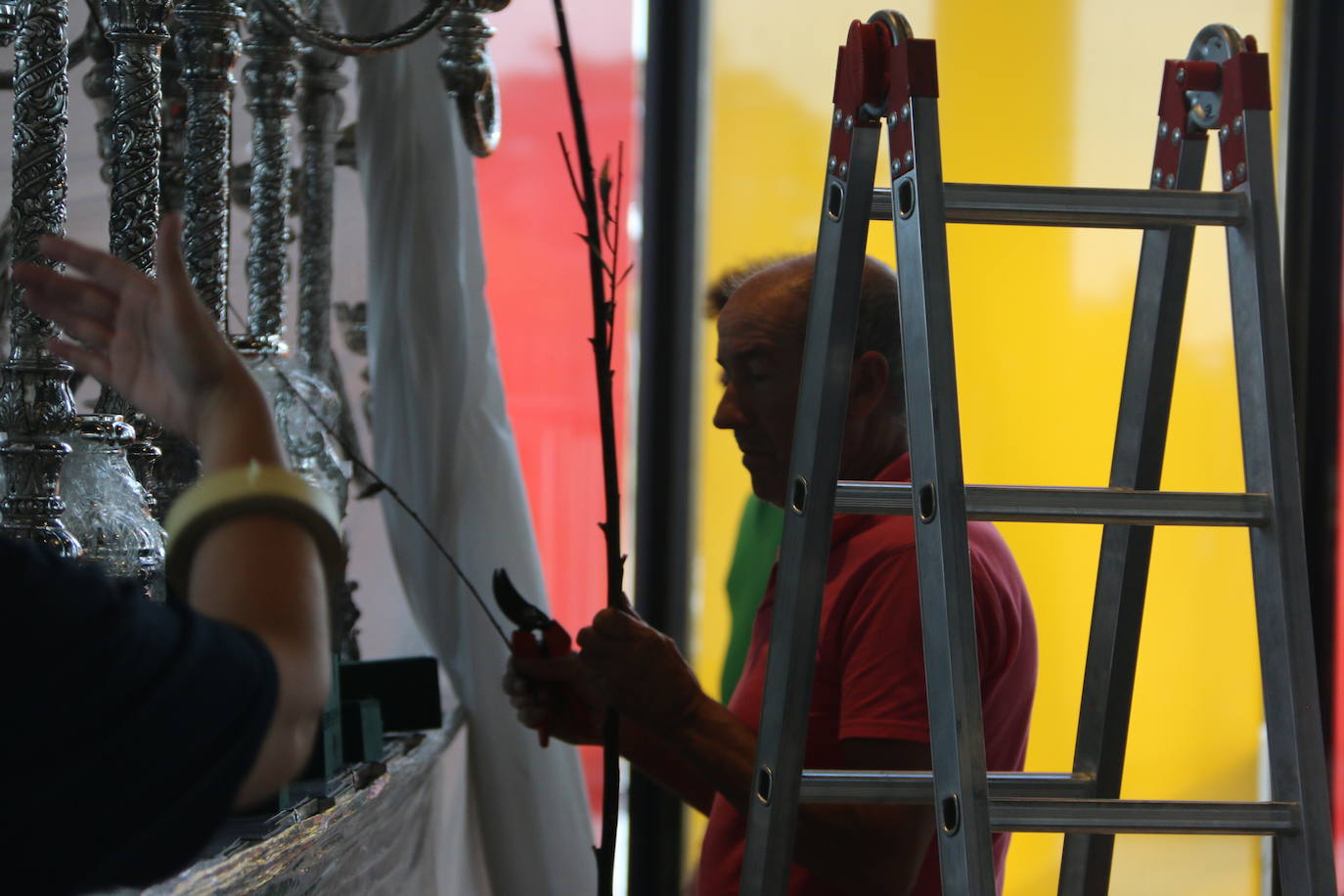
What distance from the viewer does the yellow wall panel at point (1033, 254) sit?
10.00 feet

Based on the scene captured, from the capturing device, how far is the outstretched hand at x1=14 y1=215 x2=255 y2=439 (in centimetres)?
67

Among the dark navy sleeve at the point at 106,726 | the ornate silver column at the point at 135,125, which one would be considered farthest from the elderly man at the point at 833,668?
the dark navy sleeve at the point at 106,726

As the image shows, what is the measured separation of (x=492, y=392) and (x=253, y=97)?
1.70ft

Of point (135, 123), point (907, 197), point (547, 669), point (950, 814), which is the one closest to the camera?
point (950, 814)

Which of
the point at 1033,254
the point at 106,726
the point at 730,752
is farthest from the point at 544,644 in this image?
the point at 1033,254

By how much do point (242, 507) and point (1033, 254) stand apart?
104 inches

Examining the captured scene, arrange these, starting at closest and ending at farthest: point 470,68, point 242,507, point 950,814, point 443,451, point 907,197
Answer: point 242,507 < point 950,814 < point 907,197 < point 470,68 < point 443,451

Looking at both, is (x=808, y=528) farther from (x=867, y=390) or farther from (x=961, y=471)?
(x=867, y=390)

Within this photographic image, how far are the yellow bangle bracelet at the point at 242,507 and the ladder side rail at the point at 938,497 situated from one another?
506 mm

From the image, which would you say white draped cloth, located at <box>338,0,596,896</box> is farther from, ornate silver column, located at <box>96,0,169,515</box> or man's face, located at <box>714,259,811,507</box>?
ornate silver column, located at <box>96,0,169,515</box>

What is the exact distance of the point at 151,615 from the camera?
0.54m

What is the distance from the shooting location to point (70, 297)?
71 cm

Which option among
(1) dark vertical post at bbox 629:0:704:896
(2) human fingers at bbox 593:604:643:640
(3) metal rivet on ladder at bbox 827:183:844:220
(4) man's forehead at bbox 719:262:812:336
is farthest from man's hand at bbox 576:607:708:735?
(1) dark vertical post at bbox 629:0:704:896

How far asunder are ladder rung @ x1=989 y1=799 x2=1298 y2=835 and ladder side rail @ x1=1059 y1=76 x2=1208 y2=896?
0.20m
